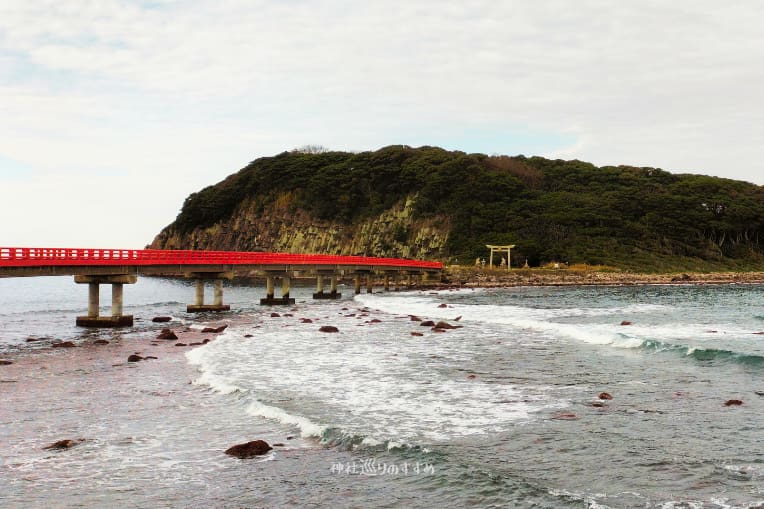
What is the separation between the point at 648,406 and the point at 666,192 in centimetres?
14273

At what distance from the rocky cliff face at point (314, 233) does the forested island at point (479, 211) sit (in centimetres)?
25

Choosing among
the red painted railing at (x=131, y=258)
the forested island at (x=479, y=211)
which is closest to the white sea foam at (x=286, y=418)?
the red painted railing at (x=131, y=258)

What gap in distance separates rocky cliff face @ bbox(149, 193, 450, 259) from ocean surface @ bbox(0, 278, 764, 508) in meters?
110

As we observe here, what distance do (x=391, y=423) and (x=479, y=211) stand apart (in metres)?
126

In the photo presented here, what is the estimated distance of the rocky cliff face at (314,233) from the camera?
463 feet

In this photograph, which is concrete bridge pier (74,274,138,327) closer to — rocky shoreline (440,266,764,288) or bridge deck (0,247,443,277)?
bridge deck (0,247,443,277)

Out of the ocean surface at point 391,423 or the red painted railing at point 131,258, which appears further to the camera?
the red painted railing at point 131,258

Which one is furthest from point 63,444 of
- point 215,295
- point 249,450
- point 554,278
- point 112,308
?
point 554,278

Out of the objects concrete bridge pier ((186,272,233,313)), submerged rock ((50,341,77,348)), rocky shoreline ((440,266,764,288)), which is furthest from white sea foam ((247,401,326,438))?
rocky shoreline ((440,266,764,288))

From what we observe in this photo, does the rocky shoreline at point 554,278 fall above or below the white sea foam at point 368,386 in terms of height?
above

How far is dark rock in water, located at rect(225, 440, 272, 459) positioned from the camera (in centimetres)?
1306

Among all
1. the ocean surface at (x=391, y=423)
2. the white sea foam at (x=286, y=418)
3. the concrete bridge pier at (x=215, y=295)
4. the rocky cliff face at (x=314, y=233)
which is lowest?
the ocean surface at (x=391, y=423)

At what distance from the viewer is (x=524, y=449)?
13.3m

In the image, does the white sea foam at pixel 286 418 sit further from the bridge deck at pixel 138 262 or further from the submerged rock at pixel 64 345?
the bridge deck at pixel 138 262
